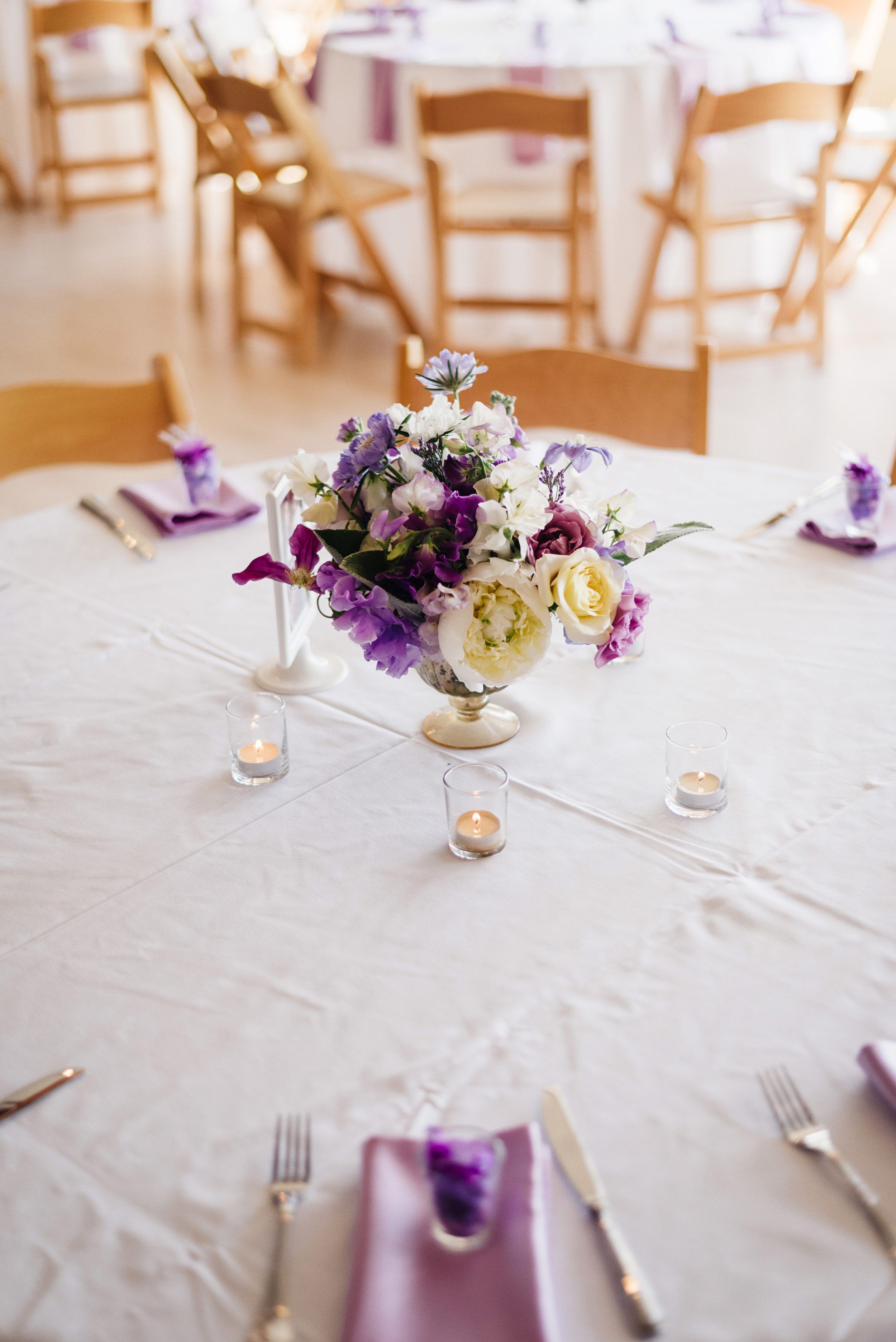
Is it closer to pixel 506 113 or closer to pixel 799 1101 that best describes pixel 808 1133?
pixel 799 1101

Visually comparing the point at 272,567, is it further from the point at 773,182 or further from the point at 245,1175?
the point at 773,182

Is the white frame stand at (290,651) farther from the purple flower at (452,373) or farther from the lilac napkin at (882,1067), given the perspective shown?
the lilac napkin at (882,1067)

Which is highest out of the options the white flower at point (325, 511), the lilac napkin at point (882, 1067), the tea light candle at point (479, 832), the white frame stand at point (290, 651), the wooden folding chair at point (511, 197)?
the wooden folding chair at point (511, 197)

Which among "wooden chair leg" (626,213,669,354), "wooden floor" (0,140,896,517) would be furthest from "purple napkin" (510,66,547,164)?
"wooden floor" (0,140,896,517)

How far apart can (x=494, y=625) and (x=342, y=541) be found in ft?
0.52

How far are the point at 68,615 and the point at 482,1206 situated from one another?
1019 millimetres

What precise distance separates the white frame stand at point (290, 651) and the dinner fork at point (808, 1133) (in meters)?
0.69

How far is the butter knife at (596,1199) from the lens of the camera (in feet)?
2.43

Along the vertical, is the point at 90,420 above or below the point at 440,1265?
above

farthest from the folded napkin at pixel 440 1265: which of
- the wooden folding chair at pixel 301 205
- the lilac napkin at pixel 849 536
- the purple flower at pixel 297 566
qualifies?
the wooden folding chair at pixel 301 205

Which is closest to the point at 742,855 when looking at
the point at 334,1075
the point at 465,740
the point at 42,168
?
the point at 465,740

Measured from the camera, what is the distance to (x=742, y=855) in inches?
44.2

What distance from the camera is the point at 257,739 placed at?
127 centimetres

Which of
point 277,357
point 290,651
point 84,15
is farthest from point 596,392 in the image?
point 84,15
